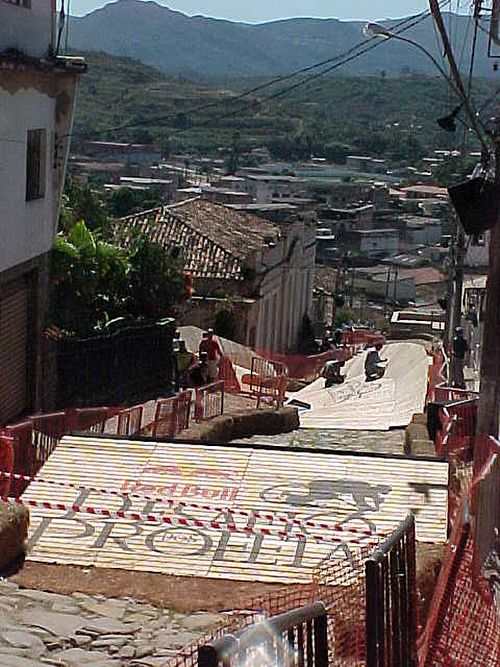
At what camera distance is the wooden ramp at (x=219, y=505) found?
11.7 meters

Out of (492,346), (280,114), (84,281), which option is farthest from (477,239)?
(280,114)

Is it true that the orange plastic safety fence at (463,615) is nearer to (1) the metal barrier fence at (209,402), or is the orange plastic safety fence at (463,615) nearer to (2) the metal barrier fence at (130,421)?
(2) the metal barrier fence at (130,421)

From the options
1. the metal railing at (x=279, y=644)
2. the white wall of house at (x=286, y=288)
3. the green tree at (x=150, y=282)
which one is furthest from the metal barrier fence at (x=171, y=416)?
the white wall of house at (x=286, y=288)

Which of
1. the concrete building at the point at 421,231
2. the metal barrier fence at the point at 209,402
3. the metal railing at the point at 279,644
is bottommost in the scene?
the concrete building at the point at 421,231

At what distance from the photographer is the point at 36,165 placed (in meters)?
20.2

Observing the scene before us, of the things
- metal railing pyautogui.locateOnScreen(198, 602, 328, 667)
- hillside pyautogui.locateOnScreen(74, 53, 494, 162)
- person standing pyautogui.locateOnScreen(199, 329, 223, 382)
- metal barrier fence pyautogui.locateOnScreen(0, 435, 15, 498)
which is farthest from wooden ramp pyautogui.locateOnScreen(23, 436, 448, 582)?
hillside pyautogui.locateOnScreen(74, 53, 494, 162)

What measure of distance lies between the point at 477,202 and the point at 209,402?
10.5 m

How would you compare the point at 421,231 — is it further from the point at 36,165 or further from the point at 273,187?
the point at 36,165

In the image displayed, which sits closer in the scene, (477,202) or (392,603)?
(392,603)

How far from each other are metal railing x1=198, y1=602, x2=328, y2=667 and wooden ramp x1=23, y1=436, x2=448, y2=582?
5432 millimetres

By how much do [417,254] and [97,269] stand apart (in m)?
65.1

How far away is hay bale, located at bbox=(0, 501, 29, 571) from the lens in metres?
11.1

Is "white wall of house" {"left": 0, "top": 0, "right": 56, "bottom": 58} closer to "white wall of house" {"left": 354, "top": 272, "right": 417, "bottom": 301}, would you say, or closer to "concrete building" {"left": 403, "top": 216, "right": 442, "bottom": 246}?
"white wall of house" {"left": 354, "top": 272, "right": 417, "bottom": 301}

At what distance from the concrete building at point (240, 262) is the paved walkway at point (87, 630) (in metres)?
25.4
